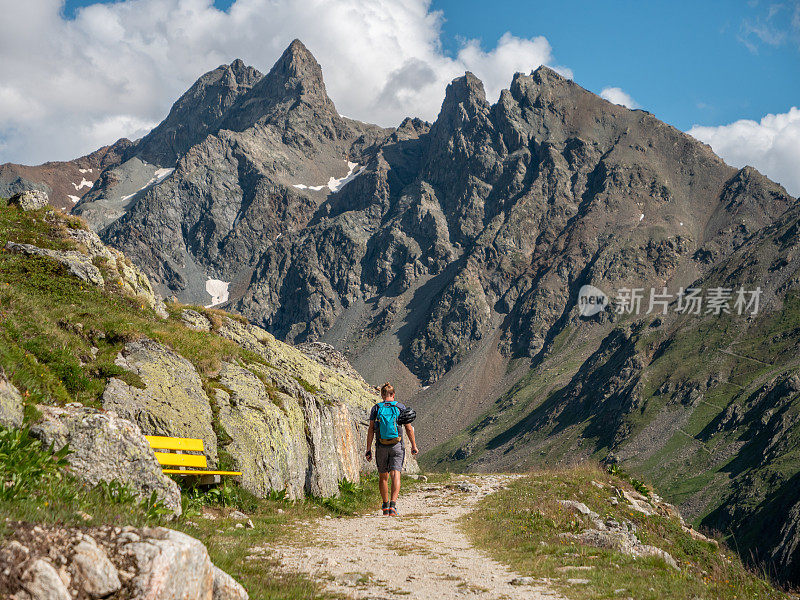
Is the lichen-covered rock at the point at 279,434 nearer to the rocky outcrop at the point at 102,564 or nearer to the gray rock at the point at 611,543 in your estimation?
the gray rock at the point at 611,543

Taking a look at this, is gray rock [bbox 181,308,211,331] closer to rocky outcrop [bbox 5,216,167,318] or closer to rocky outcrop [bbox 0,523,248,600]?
rocky outcrop [bbox 5,216,167,318]

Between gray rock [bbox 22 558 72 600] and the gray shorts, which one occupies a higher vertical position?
gray rock [bbox 22 558 72 600]

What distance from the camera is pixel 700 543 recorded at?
845 inches

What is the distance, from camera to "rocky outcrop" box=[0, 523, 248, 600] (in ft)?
17.1

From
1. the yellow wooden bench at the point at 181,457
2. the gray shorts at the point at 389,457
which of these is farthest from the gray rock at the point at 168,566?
the gray shorts at the point at 389,457

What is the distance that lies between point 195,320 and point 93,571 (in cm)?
2343

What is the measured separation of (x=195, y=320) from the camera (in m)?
28.0

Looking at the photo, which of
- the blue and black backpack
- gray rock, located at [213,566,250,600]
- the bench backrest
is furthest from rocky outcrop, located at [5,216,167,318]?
gray rock, located at [213,566,250,600]

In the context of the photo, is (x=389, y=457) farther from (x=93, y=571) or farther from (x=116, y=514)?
(x=93, y=571)

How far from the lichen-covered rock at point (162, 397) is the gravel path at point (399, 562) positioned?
4391 millimetres

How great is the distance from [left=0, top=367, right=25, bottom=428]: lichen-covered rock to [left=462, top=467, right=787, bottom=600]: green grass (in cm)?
892

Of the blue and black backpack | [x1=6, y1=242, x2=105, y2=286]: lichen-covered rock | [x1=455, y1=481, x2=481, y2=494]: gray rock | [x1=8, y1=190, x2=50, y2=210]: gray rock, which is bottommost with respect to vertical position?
[x1=455, y1=481, x2=481, y2=494]: gray rock

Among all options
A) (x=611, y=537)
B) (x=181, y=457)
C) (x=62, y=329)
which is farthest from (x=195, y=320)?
(x=611, y=537)

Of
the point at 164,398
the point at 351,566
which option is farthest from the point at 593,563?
the point at 164,398
